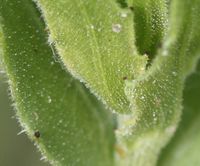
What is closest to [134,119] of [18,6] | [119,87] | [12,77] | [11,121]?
[119,87]

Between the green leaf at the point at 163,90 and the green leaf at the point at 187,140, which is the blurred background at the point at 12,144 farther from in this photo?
the green leaf at the point at 163,90

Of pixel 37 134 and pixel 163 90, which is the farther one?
pixel 37 134

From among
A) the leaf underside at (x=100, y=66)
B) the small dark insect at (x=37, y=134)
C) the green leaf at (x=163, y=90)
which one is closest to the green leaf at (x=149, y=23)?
the leaf underside at (x=100, y=66)

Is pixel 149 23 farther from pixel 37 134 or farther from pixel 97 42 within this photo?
pixel 37 134

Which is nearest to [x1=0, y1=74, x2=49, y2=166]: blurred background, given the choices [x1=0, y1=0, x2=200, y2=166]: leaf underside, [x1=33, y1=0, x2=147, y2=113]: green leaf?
[x1=0, y1=0, x2=200, y2=166]: leaf underside

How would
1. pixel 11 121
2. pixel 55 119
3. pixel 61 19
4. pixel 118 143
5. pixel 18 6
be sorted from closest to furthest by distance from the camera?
pixel 61 19 → pixel 18 6 → pixel 55 119 → pixel 118 143 → pixel 11 121

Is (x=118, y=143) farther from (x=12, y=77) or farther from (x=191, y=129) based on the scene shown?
(x=12, y=77)

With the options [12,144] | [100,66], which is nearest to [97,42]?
[100,66]
